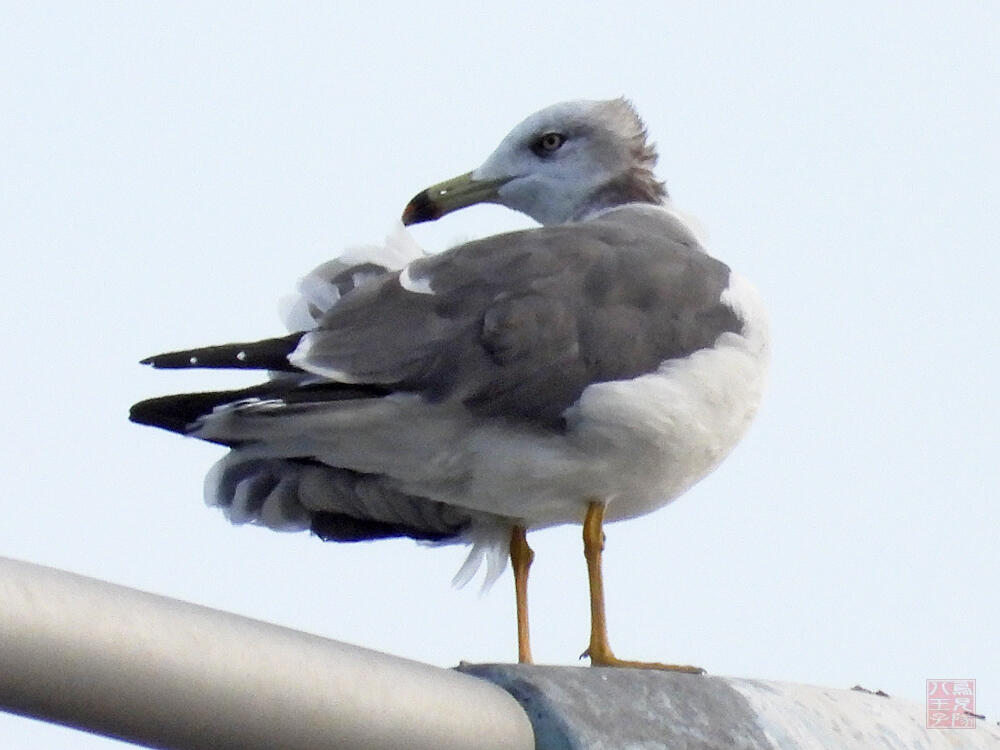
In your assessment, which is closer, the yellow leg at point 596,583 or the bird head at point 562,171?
the yellow leg at point 596,583

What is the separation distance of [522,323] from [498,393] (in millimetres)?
141

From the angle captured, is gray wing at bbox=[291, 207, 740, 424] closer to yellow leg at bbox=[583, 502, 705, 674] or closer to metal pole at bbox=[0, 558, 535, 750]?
yellow leg at bbox=[583, 502, 705, 674]

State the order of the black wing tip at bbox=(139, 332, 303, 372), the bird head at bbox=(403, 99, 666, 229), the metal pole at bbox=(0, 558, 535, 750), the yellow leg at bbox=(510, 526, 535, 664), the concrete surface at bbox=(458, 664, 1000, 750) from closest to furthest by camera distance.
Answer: the metal pole at bbox=(0, 558, 535, 750), the concrete surface at bbox=(458, 664, 1000, 750), the black wing tip at bbox=(139, 332, 303, 372), the yellow leg at bbox=(510, 526, 535, 664), the bird head at bbox=(403, 99, 666, 229)

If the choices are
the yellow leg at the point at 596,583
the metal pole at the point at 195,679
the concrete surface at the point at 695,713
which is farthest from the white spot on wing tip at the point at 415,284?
the metal pole at the point at 195,679

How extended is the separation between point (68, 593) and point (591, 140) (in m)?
3.33

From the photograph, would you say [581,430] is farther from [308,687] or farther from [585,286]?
[308,687]

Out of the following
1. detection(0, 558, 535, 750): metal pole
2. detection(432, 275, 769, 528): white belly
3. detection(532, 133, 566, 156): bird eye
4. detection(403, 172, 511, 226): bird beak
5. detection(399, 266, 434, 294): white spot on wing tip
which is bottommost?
detection(0, 558, 535, 750): metal pole

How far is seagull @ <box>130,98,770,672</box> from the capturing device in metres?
3.55

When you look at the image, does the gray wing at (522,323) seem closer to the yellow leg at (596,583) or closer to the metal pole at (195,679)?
the yellow leg at (596,583)

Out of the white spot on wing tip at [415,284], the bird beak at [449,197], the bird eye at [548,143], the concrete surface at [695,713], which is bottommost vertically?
the concrete surface at [695,713]

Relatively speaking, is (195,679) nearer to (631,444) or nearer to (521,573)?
(631,444)

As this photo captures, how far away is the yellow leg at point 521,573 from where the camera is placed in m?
4.17

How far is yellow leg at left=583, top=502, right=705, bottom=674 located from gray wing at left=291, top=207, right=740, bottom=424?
0.30 metres

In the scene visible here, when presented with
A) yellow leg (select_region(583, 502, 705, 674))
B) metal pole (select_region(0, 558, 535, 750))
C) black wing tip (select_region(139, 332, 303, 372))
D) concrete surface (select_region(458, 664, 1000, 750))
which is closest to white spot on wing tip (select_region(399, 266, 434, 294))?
black wing tip (select_region(139, 332, 303, 372))
